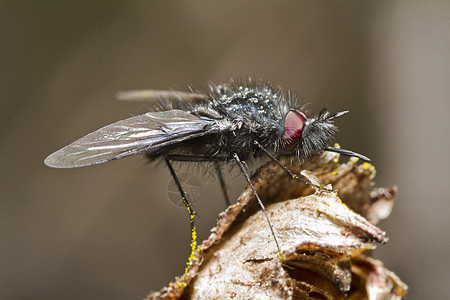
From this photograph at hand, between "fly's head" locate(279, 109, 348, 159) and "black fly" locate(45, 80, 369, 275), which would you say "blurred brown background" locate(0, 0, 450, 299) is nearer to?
"black fly" locate(45, 80, 369, 275)

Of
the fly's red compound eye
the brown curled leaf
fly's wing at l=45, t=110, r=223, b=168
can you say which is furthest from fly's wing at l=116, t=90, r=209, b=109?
the brown curled leaf

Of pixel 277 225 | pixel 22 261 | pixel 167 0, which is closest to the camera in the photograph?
pixel 277 225

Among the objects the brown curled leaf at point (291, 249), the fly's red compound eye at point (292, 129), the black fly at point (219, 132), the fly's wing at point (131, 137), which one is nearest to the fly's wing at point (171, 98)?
the black fly at point (219, 132)

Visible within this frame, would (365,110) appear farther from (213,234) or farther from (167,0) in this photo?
(213,234)

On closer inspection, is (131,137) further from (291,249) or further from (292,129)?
(291,249)

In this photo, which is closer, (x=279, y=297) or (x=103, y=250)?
(x=279, y=297)

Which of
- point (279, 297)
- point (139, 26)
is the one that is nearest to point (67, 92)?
point (139, 26)

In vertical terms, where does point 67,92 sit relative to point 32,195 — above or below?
above
